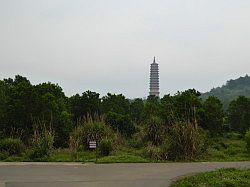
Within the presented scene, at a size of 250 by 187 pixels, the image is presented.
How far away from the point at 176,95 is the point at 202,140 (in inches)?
196

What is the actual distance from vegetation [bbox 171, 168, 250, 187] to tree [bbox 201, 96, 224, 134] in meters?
10.5

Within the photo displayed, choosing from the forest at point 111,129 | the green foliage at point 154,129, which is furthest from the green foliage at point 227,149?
the green foliage at point 154,129

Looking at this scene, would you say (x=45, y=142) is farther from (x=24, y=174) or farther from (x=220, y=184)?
(x=220, y=184)

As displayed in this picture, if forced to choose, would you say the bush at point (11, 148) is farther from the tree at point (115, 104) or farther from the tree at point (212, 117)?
the tree at point (212, 117)

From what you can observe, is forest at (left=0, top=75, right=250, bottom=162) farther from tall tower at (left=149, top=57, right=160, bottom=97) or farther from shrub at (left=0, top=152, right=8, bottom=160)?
tall tower at (left=149, top=57, right=160, bottom=97)

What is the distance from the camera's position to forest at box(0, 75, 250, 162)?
1702 cm

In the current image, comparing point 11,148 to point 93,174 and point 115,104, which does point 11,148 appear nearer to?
point 93,174

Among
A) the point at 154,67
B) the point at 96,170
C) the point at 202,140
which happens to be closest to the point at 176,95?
the point at 202,140

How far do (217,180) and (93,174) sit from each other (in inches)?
148

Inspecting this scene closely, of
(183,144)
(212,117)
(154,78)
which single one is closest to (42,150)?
(183,144)

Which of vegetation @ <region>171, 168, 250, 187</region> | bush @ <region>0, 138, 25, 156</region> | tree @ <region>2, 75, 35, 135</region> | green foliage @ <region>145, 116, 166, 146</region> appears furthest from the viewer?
green foliage @ <region>145, 116, 166, 146</region>

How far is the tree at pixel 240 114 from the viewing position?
78.9 ft

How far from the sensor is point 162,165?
14.9 meters

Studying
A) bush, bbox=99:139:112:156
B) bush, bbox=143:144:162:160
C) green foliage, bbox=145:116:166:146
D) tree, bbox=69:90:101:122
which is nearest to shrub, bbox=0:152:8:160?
bush, bbox=99:139:112:156
